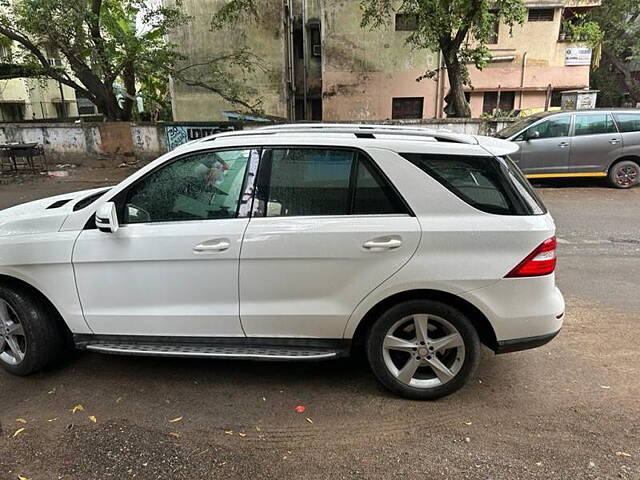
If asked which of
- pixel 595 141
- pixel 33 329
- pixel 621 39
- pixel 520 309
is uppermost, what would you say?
pixel 621 39

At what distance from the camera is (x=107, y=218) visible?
2.92 m

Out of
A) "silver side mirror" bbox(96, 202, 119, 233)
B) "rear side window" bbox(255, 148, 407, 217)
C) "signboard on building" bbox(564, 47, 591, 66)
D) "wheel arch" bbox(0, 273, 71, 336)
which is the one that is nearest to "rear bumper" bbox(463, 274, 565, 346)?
"rear side window" bbox(255, 148, 407, 217)

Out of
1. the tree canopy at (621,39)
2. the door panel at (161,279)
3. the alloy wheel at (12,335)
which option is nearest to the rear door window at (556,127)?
the door panel at (161,279)

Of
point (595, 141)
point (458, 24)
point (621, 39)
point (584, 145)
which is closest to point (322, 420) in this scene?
point (584, 145)

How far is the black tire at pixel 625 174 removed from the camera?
9.80 m

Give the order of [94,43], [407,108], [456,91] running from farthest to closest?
[407,108], [456,91], [94,43]

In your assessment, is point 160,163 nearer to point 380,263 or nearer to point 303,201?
point 303,201

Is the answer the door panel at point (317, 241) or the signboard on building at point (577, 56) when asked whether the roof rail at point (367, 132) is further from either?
the signboard on building at point (577, 56)

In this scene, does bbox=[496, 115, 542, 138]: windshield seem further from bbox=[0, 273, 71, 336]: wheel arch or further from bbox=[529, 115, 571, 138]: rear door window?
bbox=[0, 273, 71, 336]: wheel arch

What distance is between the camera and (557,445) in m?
2.62

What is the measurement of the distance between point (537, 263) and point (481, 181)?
594mm

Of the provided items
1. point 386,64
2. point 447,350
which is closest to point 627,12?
point 386,64

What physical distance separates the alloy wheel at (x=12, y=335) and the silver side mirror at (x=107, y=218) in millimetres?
1030

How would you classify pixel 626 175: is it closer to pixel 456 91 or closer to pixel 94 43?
pixel 456 91
